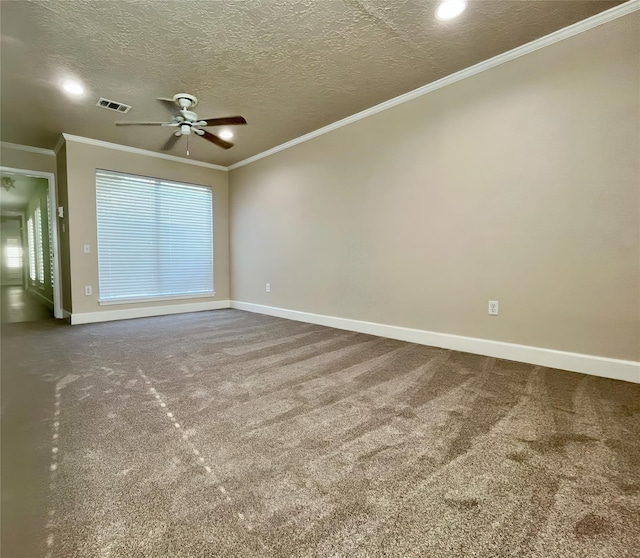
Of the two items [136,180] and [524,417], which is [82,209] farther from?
[524,417]

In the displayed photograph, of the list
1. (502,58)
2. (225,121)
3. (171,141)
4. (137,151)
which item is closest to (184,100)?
(225,121)

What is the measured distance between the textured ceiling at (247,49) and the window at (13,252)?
2194 mm

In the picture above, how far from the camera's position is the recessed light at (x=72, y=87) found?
279 cm

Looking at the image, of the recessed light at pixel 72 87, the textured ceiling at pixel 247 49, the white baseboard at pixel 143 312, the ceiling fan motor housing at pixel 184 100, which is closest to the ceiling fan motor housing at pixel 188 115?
the ceiling fan motor housing at pixel 184 100

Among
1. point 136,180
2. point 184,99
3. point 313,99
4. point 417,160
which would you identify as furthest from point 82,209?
point 417,160

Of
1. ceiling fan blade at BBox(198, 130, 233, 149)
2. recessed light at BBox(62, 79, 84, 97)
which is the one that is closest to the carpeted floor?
ceiling fan blade at BBox(198, 130, 233, 149)

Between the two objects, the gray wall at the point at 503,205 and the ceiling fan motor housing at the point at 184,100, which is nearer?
the gray wall at the point at 503,205

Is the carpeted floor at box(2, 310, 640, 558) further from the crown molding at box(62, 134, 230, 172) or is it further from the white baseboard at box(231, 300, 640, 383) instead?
the crown molding at box(62, 134, 230, 172)

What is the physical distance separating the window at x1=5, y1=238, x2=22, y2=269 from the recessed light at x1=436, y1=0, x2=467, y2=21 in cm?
261

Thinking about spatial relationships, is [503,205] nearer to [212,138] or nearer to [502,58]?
[502,58]

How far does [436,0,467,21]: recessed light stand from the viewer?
6.48 ft

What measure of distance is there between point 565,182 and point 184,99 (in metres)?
3.36

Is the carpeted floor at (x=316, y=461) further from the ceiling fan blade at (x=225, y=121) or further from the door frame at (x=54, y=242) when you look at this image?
the door frame at (x=54, y=242)

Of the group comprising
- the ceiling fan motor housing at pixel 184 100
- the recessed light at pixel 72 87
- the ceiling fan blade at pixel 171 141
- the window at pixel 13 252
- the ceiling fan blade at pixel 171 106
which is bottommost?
the window at pixel 13 252
